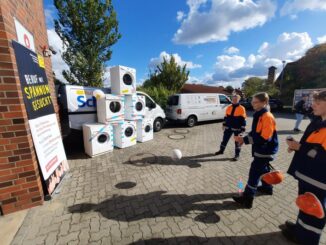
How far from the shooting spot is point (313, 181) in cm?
177

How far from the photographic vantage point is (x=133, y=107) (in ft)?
19.6

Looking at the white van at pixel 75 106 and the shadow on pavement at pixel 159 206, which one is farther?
the white van at pixel 75 106

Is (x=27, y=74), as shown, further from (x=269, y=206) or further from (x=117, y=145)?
(x=269, y=206)

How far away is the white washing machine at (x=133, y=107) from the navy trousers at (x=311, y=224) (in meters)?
5.12

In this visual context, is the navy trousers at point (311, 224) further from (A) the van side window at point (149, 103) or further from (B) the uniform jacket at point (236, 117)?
(A) the van side window at point (149, 103)

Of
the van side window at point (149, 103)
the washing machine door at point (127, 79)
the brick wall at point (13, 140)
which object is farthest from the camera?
the van side window at point (149, 103)

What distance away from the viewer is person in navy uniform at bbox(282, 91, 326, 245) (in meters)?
1.71

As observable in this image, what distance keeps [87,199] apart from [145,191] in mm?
1094

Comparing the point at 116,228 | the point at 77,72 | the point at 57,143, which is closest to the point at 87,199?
the point at 116,228

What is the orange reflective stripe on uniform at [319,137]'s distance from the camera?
65.9 inches

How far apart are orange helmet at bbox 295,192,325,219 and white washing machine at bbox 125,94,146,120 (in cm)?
518

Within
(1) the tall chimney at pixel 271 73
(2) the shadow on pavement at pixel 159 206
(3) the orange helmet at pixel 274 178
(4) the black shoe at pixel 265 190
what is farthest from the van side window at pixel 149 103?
(1) the tall chimney at pixel 271 73

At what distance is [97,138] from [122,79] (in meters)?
2.14

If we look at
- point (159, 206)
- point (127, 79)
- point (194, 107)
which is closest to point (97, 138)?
point (127, 79)
